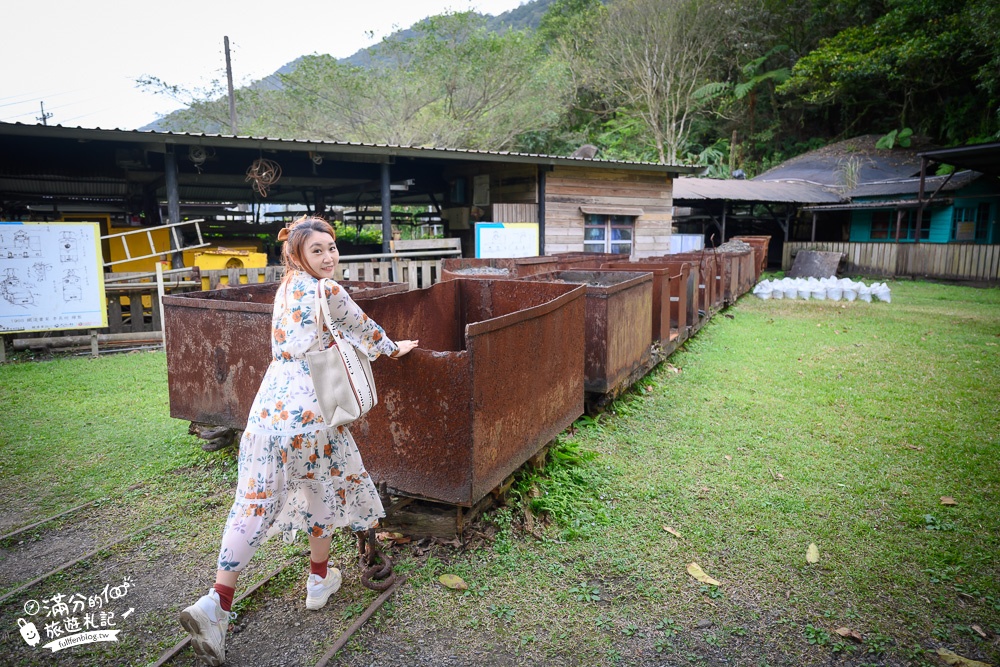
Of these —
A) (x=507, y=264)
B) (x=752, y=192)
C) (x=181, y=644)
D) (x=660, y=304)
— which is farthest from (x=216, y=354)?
(x=752, y=192)

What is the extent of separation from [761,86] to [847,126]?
5.36 meters

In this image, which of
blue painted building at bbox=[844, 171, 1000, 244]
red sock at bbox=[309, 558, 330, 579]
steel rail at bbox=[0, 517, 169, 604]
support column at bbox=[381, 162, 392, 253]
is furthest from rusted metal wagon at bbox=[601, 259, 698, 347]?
blue painted building at bbox=[844, 171, 1000, 244]

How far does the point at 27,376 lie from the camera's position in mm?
6832

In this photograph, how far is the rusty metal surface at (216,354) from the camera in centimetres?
379

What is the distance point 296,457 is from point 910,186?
27.5 meters

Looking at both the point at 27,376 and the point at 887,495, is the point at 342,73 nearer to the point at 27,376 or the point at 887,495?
the point at 27,376

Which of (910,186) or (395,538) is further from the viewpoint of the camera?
(910,186)

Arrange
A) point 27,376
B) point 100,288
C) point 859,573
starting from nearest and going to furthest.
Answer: point 859,573 < point 27,376 < point 100,288

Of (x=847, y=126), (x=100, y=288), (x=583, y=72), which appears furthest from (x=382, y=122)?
(x=847, y=126)

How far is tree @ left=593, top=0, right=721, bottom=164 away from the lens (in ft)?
103

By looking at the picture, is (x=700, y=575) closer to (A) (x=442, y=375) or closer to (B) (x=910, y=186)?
(A) (x=442, y=375)

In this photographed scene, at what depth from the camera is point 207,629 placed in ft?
7.54

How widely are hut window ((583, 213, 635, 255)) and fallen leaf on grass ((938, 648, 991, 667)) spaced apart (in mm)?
12227

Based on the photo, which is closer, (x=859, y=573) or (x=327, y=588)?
(x=327, y=588)
